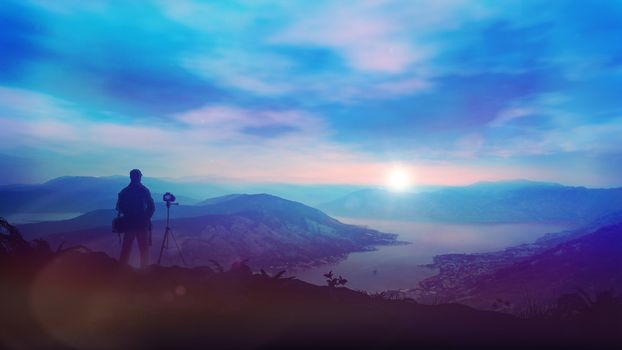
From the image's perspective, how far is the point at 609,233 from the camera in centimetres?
10794

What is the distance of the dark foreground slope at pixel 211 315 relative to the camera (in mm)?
6824

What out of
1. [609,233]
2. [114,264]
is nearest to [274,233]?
[609,233]

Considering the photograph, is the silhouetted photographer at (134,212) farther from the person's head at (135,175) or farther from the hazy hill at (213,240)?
the hazy hill at (213,240)

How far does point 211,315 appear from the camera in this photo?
26.6ft

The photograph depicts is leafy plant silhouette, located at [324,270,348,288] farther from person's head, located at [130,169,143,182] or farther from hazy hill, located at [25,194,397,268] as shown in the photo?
hazy hill, located at [25,194,397,268]

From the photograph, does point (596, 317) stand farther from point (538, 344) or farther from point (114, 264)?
point (114, 264)

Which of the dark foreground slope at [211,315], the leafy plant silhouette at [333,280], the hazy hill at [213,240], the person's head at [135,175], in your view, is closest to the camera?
the dark foreground slope at [211,315]

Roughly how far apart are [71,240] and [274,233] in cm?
9057

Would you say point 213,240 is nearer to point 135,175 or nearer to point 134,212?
point 134,212

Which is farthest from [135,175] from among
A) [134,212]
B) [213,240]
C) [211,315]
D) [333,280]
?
[213,240]

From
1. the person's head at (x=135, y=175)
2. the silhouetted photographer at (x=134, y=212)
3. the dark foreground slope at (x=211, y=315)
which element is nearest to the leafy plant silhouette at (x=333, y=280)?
the dark foreground slope at (x=211, y=315)

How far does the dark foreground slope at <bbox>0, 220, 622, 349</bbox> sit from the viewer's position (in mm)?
6824

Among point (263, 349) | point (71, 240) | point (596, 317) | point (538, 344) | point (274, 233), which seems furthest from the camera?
point (274, 233)

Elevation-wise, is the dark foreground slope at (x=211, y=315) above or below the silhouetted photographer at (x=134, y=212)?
below
